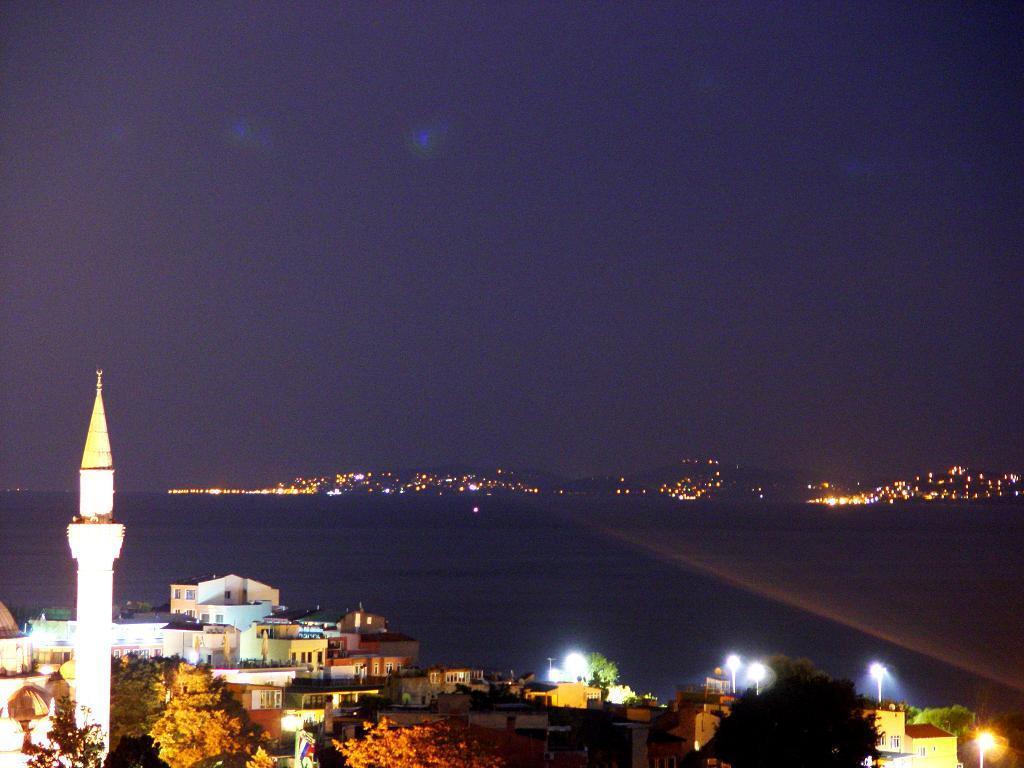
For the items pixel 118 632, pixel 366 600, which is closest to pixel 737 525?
pixel 366 600

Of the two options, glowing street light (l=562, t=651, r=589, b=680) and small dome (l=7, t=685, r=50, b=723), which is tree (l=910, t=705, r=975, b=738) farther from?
small dome (l=7, t=685, r=50, b=723)

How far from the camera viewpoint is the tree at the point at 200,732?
25.8 m

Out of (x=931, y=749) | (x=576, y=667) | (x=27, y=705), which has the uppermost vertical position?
(x=576, y=667)

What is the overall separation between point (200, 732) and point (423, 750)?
700cm

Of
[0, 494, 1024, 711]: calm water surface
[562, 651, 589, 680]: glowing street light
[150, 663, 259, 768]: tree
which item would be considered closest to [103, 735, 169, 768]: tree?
[150, 663, 259, 768]: tree

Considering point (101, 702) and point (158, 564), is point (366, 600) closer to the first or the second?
point (158, 564)

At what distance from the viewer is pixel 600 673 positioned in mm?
43375

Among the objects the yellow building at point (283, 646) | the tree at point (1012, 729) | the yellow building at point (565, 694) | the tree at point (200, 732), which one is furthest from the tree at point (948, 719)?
the tree at point (200, 732)

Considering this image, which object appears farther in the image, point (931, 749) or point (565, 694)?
point (565, 694)

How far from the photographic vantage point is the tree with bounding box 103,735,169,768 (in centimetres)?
1989

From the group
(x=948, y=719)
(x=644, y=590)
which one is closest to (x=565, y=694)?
(x=948, y=719)

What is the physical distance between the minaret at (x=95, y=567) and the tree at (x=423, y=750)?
831 cm

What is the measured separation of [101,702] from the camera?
27.7m

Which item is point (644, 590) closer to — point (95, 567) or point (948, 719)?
point (948, 719)
